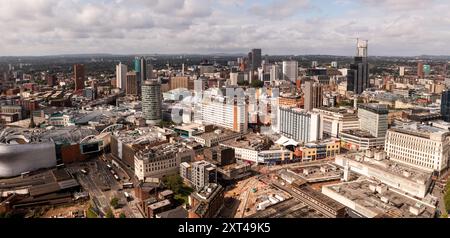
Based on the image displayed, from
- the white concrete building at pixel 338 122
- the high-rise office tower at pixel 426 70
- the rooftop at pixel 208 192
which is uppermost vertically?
the high-rise office tower at pixel 426 70

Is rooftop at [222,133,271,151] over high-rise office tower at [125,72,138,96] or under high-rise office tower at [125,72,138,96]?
under

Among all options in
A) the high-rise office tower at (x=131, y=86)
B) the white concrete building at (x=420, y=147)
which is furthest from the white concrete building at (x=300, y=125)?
the high-rise office tower at (x=131, y=86)

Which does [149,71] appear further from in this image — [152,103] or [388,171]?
[388,171]

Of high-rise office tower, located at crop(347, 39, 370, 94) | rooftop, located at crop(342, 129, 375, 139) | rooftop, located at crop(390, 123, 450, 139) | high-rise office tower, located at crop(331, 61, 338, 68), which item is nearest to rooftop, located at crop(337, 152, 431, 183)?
rooftop, located at crop(390, 123, 450, 139)

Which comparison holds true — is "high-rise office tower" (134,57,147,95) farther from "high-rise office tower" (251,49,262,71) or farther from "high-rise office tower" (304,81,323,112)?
"high-rise office tower" (304,81,323,112)

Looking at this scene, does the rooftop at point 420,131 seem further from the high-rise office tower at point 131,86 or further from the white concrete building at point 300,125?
the high-rise office tower at point 131,86
